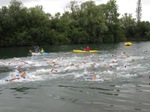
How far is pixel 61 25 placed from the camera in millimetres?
95125

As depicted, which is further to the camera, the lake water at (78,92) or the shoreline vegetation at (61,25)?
the shoreline vegetation at (61,25)

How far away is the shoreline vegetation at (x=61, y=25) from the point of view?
85.2m

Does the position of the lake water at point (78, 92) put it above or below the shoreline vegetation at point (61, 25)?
below

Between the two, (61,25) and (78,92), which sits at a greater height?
(61,25)

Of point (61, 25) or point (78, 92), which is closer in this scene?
point (78, 92)

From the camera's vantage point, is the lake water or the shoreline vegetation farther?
the shoreline vegetation

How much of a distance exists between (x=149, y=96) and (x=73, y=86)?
5.51 metres

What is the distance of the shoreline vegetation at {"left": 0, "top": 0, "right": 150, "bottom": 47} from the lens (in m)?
85.2

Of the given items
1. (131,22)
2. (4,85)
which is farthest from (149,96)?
(131,22)

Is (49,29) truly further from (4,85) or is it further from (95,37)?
(4,85)

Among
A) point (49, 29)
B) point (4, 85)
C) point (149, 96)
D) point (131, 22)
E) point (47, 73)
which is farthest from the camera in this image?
point (131, 22)

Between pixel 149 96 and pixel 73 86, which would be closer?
pixel 149 96

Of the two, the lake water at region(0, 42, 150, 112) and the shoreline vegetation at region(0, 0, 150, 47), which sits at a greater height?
the shoreline vegetation at region(0, 0, 150, 47)

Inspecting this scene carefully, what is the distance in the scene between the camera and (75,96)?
1560 centimetres
